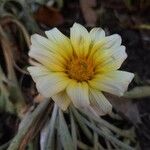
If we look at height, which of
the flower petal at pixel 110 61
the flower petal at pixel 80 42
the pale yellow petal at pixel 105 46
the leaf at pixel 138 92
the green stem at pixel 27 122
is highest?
the flower petal at pixel 80 42

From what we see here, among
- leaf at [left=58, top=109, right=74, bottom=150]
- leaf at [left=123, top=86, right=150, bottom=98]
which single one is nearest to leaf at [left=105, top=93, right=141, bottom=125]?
leaf at [left=123, top=86, right=150, bottom=98]

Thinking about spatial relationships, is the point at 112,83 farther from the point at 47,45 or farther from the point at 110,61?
the point at 47,45

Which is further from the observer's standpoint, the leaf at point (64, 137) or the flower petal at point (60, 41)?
the leaf at point (64, 137)

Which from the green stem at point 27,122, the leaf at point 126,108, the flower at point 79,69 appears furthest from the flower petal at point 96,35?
the leaf at point 126,108

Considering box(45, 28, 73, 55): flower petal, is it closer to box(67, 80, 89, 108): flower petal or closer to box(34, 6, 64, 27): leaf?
box(67, 80, 89, 108): flower petal

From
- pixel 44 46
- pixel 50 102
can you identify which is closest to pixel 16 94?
pixel 50 102

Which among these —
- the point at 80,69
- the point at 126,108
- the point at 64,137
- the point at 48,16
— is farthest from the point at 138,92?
the point at 48,16

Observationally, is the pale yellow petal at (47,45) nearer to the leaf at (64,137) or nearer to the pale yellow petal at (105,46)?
the pale yellow petal at (105,46)
